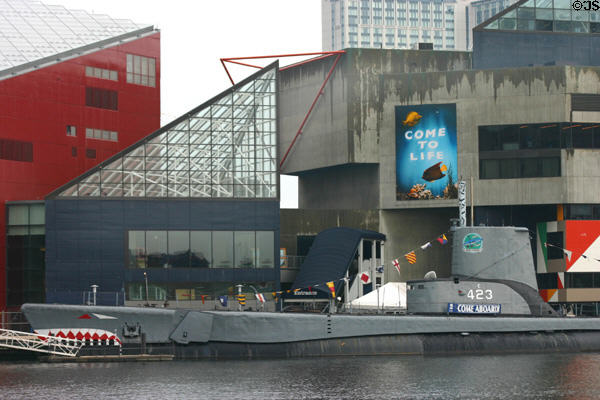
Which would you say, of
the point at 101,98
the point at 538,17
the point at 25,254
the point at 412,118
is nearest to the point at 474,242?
the point at 412,118

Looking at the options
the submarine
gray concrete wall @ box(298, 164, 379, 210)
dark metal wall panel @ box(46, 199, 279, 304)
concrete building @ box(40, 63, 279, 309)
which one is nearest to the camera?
the submarine

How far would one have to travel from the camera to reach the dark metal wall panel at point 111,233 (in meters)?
77.1

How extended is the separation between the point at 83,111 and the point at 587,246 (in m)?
48.5

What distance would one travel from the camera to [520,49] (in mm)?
94312

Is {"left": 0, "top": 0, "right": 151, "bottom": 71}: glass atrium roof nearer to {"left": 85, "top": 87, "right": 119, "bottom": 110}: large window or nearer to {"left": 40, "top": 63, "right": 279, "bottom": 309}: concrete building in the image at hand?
{"left": 85, "top": 87, "right": 119, "bottom": 110}: large window

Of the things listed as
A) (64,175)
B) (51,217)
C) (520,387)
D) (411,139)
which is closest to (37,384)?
(520,387)

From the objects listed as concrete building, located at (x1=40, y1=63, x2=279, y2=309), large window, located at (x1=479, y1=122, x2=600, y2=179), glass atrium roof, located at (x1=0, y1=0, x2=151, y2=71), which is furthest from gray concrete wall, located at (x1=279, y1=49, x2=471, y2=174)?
glass atrium roof, located at (x1=0, y1=0, x2=151, y2=71)

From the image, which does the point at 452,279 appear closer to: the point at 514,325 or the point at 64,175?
the point at 514,325

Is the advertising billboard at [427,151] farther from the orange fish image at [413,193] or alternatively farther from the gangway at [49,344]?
the gangway at [49,344]

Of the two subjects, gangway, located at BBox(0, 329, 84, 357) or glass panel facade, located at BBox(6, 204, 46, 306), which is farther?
glass panel facade, located at BBox(6, 204, 46, 306)

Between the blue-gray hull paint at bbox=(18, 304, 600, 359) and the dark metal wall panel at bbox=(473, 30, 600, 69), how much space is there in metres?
Result: 38.8

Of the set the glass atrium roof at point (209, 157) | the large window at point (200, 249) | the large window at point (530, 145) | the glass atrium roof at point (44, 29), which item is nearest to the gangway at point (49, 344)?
the large window at point (200, 249)

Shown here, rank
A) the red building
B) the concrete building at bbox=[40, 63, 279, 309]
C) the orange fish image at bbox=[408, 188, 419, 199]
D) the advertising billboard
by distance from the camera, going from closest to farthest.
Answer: the concrete building at bbox=[40, 63, 279, 309] → the red building → the advertising billboard → the orange fish image at bbox=[408, 188, 419, 199]

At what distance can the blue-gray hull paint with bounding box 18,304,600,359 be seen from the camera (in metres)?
58.2
